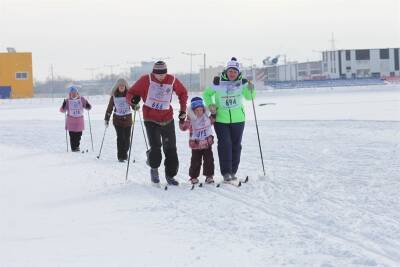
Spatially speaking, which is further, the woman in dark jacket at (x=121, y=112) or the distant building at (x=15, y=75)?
the distant building at (x=15, y=75)

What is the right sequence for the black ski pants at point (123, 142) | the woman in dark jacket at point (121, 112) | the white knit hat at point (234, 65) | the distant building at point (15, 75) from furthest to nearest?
the distant building at point (15, 75), the woman in dark jacket at point (121, 112), the black ski pants at point (123, 142), the white knit hat at point (234, 65)

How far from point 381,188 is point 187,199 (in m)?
2.29

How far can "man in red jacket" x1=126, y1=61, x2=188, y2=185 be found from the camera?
8.08 meters

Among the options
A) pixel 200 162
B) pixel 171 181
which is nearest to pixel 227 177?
pixel 200 162

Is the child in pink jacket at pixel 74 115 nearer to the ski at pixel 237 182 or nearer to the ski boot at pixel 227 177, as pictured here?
the ski boot at pixel 227 177

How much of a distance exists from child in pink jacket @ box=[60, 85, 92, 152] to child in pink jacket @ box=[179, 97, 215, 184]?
6223 millimetres

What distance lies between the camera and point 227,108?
8258 mm

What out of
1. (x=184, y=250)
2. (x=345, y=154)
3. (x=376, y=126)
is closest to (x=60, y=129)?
(x=376, y=126)

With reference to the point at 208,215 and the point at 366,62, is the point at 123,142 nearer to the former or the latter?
the point at 208,215

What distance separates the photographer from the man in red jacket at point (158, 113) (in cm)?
808

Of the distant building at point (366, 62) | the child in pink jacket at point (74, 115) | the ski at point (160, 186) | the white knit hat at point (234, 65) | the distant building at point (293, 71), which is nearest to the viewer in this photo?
the ski at point (160, 186)

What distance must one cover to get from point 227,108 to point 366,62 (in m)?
111

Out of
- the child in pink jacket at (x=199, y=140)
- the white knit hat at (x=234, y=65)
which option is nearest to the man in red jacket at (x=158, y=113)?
the child in pink jacket at (x=199, y=140)

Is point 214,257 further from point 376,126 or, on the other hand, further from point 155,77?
point 376,126
